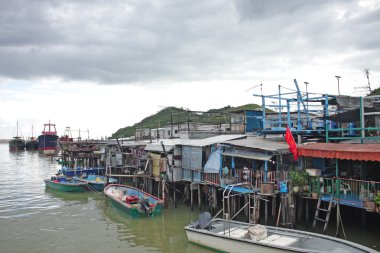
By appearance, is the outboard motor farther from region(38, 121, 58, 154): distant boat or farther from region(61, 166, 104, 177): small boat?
region(38, 121, 58, 154): distant boat

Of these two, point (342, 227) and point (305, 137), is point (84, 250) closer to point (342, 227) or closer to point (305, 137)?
point (342, 227)

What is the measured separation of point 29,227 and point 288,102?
49.0 ft

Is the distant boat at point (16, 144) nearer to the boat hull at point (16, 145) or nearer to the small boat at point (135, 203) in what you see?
the boat hull at point (16, 145)


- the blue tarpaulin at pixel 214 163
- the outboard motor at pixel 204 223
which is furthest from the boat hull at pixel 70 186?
the outboard motor at pixel 204 223

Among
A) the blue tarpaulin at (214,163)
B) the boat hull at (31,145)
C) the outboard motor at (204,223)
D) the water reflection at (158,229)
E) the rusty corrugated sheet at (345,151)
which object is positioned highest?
the rusty corrugated sheet at (345,151)

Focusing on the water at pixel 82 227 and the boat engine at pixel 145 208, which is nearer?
the water at pixel 82 227

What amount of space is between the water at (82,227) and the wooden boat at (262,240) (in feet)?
2.76

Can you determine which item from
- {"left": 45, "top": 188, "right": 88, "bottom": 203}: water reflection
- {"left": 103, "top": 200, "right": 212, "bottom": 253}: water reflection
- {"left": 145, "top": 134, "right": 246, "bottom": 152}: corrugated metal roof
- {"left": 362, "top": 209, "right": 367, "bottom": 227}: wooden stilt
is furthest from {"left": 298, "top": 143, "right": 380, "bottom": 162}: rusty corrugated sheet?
{"left": 45, "top": 188, "right": 88, "bottom": 203}: water reflection

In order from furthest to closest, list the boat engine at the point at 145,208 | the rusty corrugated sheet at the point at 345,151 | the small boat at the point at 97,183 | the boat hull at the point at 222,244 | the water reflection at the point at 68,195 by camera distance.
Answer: the small boat at the point at 97,183, the water reflection at the point at 68,195, the boat engine at the point at 145,208, the rusty corrugated sheet at the point at 345,151, the boat hull at the point at 222,244

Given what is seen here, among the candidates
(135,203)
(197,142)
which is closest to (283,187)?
(197,142)

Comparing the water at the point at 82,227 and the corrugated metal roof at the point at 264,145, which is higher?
the corrugated metal roof at the point at 264,145

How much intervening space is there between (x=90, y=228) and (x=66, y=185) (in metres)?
10.4

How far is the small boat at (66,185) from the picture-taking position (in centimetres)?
2722

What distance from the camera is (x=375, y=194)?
13.0m
